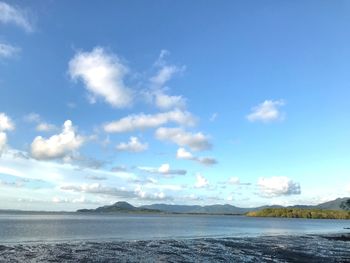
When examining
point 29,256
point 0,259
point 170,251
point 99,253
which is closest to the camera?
point 0,259

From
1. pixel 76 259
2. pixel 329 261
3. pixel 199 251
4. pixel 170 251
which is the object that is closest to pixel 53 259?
pixel 76 259

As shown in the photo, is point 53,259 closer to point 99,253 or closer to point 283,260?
point 99,253

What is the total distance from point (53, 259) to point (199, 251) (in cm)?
2165

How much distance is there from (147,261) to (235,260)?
10.6 metres

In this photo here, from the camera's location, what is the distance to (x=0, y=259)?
4641 cm

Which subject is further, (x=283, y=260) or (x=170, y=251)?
(x=170, y=251)

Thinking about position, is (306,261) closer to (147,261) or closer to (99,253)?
(147,261)

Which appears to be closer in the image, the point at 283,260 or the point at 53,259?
the point at 53,259

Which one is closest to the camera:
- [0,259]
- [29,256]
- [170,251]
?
[0,259]

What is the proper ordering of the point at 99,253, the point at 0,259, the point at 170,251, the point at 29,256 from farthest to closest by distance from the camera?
the point at 170,251 < the point at 99,253 < the point at 29,256 < the point at 0,259

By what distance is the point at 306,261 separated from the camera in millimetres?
50781

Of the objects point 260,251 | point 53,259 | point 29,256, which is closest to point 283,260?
point 260,251

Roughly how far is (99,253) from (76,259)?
694cm

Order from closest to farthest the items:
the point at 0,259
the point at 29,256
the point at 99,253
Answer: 1. the point at 0,259
2. the point at 29,256
3. the point at 99,253
